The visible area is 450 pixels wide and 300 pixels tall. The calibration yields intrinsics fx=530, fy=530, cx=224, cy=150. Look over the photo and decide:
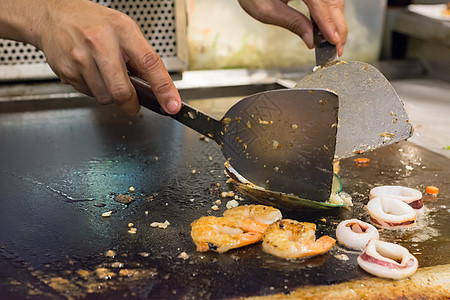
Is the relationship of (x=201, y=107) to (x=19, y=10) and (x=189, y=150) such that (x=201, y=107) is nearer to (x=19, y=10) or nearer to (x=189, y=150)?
(x=189, y=150)

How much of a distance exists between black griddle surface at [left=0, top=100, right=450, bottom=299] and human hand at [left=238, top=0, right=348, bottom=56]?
514 millimetres

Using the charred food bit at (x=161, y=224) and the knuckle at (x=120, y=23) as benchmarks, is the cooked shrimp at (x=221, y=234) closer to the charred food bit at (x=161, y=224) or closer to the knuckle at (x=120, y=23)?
the charred food bit at (x=161, y=224)

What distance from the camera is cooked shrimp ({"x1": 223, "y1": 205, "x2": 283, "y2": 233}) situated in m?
1.55

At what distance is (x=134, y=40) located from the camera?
5.30ft

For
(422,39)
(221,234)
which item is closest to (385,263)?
(221,234)

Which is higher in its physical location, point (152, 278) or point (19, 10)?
point (19, 10)

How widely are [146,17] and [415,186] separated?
1874 mm

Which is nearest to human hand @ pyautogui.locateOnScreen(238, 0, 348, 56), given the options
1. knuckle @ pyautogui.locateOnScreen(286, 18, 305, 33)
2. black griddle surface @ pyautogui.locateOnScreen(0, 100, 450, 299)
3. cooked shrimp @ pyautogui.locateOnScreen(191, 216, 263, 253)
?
knuckle @ pyautogui.locateOnScreen(286, 18, 305, 33)

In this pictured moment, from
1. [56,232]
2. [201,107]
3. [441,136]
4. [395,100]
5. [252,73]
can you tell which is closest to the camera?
[56,232]

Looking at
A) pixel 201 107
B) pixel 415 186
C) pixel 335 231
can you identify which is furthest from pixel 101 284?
pixel 201 107

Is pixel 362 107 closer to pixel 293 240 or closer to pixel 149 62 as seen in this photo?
pixel 293 240

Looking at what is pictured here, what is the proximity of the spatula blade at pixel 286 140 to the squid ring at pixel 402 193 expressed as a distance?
0.68 ft

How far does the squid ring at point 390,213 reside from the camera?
1.58m

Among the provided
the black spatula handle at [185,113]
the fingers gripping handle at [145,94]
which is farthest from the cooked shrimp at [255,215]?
the fingers gripping handle at [145,94]
